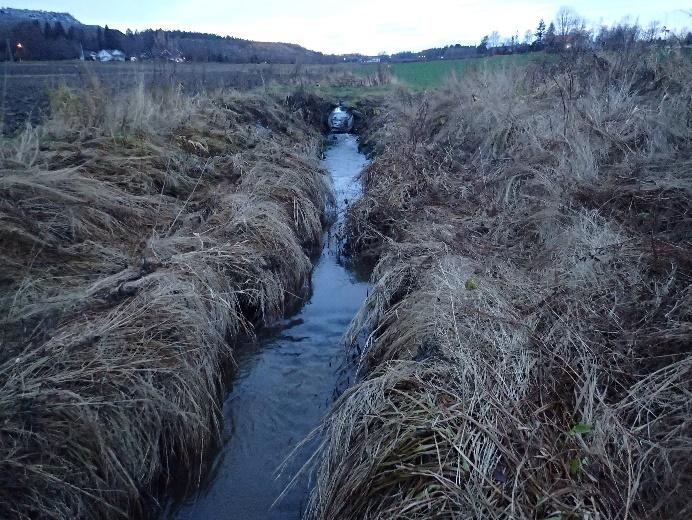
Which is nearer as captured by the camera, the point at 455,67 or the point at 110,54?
the point at 455,67

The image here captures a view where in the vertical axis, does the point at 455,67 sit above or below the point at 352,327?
above

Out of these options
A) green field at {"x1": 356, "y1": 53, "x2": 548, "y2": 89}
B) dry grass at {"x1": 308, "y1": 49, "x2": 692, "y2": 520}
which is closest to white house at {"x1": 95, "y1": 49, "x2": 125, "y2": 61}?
green field at {"x1": 356, "y1": 53, "x2": 548, "y2": 89}

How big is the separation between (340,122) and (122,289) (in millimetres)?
16562

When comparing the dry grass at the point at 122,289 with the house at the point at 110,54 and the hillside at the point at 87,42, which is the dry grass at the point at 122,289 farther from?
the house at the point at 110,54

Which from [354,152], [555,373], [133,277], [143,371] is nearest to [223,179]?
[133,277]

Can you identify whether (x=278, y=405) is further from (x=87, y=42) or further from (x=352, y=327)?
(x=87, y=42)

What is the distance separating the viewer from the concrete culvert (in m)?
19.3

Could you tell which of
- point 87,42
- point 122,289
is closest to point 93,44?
point 87,42

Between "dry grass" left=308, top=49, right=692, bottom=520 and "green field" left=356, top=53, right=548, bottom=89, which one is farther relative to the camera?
"green field" left=356, top=53, right=548, bottom=89

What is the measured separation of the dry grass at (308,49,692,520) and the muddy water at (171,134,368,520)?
0.39 meters

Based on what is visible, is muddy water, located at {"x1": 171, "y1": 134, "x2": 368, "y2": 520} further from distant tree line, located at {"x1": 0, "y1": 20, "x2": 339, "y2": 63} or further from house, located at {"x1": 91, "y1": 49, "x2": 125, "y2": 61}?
house, located at {"x1": 91, "y1": 49, "x2": 125, "y2": 61}

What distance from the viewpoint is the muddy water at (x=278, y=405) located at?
10.9 ft

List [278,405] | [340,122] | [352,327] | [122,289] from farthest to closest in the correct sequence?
[340,122] → [352,327] → [278,405] → [122,289]

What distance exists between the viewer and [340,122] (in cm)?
1958
